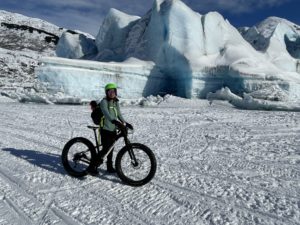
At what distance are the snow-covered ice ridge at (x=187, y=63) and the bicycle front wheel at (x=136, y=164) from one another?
44.3ft

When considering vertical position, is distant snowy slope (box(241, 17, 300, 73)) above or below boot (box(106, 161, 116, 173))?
above

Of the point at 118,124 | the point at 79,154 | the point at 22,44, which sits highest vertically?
the point at 22,44

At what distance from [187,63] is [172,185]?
15.1m

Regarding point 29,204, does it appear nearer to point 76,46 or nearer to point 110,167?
point 110,167

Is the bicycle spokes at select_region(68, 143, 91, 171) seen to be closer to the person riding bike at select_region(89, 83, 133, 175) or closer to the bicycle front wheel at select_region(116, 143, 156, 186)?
the person riding bike at select_region(89, 83, 133, 175)

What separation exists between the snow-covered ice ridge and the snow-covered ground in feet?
32.5

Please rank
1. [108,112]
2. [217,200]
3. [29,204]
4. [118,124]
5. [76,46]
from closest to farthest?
1. [29,204]
2. [217,200]
3. [118,124]
4. [108,112]
5. [76,46]

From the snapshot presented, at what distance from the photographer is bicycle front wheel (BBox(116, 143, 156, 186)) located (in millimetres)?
4348

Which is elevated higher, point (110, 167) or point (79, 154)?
point (79, 154)

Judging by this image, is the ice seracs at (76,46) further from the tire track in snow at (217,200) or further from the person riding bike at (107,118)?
the tire track in snow at (217,200)

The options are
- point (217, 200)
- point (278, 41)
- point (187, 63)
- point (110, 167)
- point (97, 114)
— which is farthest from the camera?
point (278, 41)

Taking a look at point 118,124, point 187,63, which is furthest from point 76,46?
point 118,124

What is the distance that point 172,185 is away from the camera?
4457 millimetres

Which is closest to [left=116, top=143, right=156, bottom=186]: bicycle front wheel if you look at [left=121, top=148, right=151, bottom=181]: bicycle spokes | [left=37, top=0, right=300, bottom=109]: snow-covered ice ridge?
[left=121, top=148, right=151, bottom=181]: bicycle spokes
